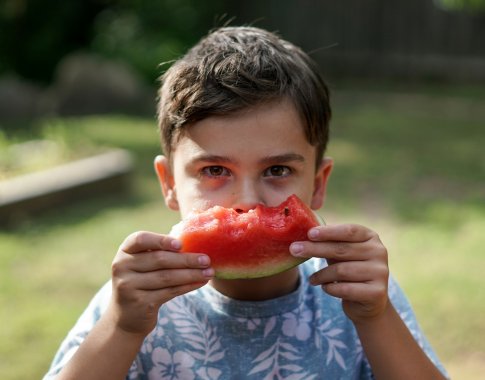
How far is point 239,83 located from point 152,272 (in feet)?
2.28

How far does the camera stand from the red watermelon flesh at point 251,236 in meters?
2.11

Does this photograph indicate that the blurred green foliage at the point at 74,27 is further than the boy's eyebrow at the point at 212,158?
Yes

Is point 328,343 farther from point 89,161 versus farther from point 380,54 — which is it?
point 380,54

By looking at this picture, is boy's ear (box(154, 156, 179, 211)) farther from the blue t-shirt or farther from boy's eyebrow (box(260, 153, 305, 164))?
boy's eyebrow (box(260, 153, 305, 164))


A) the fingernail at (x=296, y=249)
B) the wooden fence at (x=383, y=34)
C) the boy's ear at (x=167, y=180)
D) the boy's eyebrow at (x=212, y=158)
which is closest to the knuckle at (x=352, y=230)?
the fingernail at (x=296, y=249)

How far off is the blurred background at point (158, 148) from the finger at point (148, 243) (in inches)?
44.9

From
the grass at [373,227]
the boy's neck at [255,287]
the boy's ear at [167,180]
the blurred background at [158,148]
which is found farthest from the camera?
the blurred background at [158,148]

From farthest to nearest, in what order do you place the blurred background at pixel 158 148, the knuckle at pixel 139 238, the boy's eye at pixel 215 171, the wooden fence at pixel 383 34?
the wooden fence at pixel 383 34 → the blurred background at pixel 158 148 → the boy's eye at pixel 215 171 → the knuckle at pixel 139 238

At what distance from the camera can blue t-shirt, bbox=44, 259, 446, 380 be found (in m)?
2.32

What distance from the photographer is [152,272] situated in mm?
1941

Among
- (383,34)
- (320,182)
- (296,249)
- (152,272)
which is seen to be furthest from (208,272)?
(383,34)

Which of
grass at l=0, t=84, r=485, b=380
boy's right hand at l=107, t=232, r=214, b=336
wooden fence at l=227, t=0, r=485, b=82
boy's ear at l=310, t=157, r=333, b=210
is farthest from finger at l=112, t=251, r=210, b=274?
wooden fence at l=227, t=0, r=485, b=82

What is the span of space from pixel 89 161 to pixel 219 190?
19.1 feet

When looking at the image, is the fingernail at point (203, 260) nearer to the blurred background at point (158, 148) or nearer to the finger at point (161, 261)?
the finger at point (161, 261)
